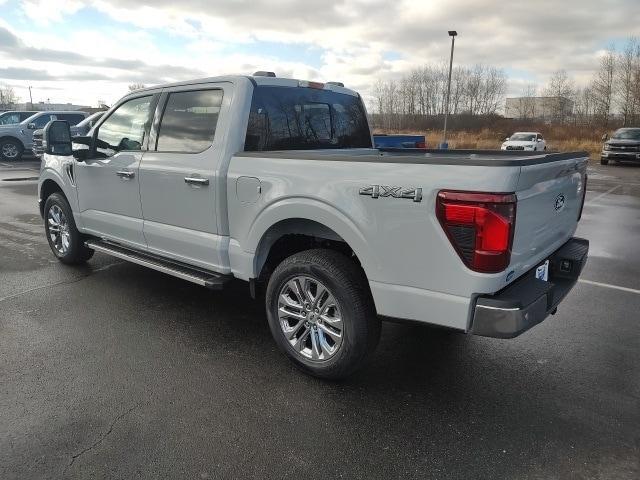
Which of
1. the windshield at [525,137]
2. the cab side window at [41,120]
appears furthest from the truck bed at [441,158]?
the windshield at [525,137]

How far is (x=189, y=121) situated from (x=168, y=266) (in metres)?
1.20

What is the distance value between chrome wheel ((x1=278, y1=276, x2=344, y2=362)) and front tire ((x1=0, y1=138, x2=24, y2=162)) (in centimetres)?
2056

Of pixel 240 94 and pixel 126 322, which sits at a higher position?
pixel 240 94

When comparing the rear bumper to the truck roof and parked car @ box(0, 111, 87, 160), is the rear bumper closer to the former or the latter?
the truck roof

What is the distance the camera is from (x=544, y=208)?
293 centimetres

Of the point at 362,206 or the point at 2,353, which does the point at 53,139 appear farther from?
the point at 362,206

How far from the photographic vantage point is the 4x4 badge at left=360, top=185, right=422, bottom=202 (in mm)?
2625

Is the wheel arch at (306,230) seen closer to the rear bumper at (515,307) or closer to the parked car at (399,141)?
the rear bumper at (515,307)

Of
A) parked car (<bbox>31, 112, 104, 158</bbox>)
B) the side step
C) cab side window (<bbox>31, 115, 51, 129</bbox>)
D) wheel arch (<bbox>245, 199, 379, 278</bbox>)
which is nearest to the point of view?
wheel arch (<bbox>245, 199, 379, 278</bbox>)

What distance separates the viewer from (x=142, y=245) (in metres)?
4.49

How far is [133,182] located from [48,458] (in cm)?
246

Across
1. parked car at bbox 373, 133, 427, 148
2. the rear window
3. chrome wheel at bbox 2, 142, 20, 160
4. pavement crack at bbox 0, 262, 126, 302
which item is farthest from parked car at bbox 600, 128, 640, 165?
chrome wheel at bbox 2, 142, 20, 160

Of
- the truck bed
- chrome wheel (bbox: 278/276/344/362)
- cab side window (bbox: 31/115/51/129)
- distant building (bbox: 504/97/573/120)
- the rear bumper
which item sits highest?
distant building (bbox: 504/97/573/120)

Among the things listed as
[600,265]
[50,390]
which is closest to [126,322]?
[50,390]
